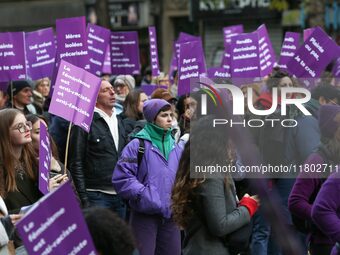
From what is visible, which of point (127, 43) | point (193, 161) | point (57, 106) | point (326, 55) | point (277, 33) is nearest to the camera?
point (193, 161)

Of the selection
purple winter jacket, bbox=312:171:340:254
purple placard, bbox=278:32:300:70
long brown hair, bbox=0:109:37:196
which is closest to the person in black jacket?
long brown hair, bbox=0:109:37:196

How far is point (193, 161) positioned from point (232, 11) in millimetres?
22711

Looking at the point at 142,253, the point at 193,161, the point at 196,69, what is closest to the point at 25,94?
the point at 196,69

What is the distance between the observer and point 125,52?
41.3ft

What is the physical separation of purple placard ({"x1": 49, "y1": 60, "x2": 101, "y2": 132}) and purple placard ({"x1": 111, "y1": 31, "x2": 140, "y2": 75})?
5235 millimetres

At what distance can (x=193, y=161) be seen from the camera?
5531 millimetres

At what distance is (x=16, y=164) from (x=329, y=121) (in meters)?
1.91

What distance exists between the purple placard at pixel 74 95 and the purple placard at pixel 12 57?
109 inches

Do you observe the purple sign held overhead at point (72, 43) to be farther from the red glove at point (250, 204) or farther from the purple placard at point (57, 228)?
the purple placard at point (57, 228)

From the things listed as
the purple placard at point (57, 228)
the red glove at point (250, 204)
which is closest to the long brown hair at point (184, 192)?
the red glove at point (250, 204)

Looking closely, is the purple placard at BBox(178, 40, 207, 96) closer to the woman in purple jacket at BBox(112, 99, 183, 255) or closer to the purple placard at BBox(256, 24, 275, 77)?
the purple placard at BBox(256, 24, 275, 77)

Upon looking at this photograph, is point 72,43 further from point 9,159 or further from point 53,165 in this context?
point 9,159

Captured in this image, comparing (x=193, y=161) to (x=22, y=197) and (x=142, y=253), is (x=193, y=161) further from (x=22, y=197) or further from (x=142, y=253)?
(x=142, y=253)

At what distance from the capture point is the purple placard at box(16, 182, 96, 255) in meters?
3.48
